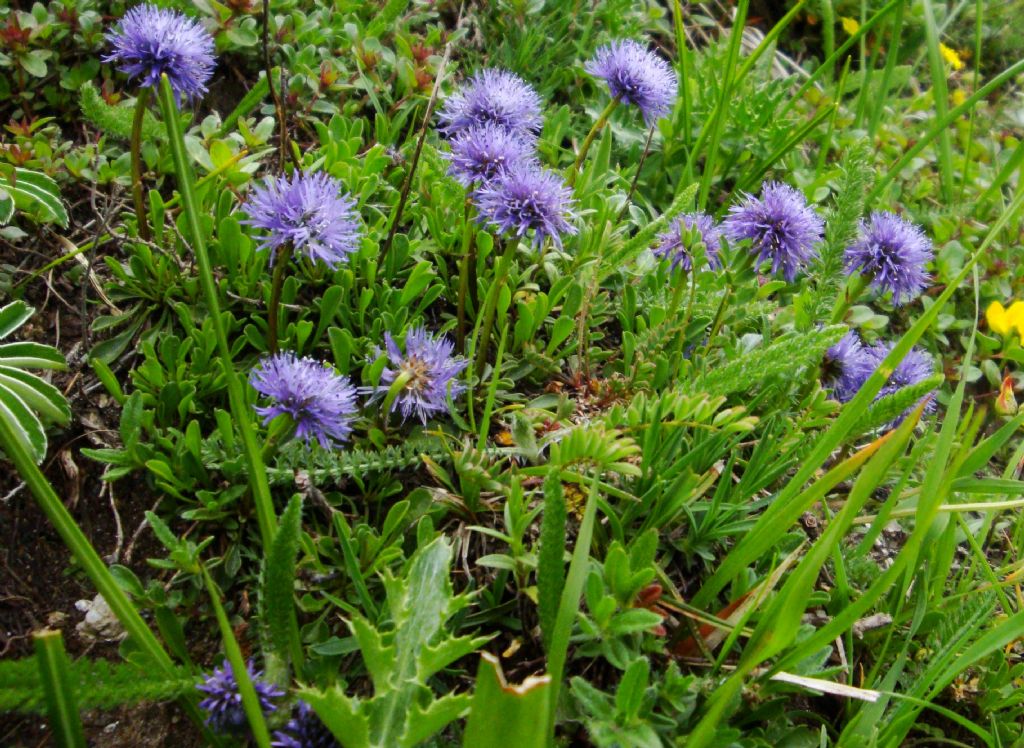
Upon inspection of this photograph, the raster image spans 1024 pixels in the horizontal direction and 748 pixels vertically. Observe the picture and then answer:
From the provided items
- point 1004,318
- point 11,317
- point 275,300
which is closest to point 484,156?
point 275,300

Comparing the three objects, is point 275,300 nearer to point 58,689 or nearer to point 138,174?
point 138,174

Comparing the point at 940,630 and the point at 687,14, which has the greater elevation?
the point at 687,14

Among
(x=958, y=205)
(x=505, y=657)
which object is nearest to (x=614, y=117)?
(x=958, y=205)

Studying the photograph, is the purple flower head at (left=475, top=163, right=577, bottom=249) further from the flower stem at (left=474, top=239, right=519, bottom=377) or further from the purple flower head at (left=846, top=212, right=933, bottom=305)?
the purple flower head at (left=846, top=212, right=933, bottom=305)

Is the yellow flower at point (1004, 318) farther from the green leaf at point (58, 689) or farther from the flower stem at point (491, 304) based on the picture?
the green leaf at point (58, 689)

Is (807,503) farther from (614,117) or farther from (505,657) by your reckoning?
(614,117)
